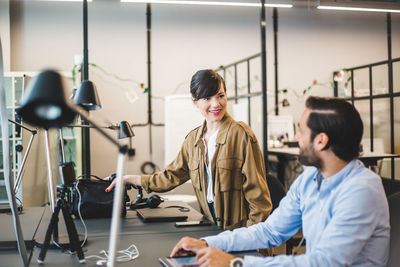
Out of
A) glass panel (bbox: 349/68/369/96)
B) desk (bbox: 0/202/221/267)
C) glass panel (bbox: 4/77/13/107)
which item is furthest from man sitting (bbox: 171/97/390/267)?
glass panel (bbox: 349/68/369/96)

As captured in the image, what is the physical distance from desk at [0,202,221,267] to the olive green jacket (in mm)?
193

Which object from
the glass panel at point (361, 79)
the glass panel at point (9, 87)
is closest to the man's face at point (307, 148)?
the glass panel at point (9, 87)

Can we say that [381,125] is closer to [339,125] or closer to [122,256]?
[339,125]

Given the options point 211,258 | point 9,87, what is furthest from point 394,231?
point 9,87

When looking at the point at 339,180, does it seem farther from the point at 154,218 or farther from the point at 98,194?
the point at 98,194

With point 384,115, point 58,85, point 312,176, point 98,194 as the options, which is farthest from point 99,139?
point 58,85

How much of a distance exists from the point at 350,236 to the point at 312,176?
32cm

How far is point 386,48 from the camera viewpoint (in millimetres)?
6695

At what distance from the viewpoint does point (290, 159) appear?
6094 mm

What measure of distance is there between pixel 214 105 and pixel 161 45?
3767 mm

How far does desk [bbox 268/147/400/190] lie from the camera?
5035 millimetres

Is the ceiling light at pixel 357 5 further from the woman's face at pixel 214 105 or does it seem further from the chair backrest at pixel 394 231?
the chair backrest at pixel 394 231

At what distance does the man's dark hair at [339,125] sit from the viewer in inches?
52.3

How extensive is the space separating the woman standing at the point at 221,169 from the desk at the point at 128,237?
18 centimetres
